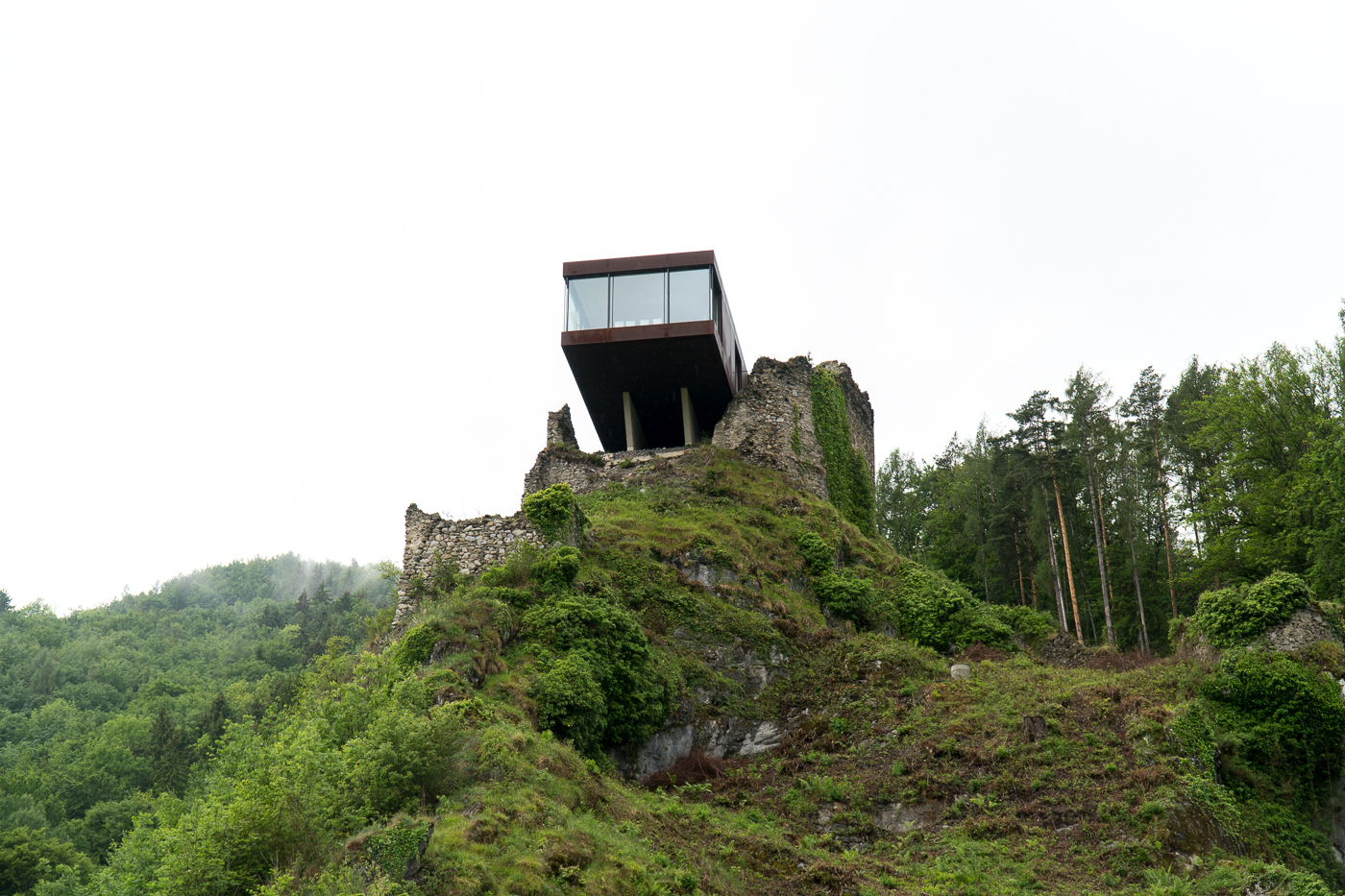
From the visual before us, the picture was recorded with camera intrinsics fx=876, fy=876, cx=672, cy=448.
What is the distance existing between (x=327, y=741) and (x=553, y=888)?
12.2ft

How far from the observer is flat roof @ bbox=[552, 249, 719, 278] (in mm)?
29469

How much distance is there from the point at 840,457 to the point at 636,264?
10.1 m

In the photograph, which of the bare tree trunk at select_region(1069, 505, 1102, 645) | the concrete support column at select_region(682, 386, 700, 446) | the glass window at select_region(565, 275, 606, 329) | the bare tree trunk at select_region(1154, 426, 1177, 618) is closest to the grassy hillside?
the concrete support column at select_region(682, 386, 700, 446)

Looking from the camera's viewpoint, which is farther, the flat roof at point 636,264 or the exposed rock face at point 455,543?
the flat roof at point 636,264

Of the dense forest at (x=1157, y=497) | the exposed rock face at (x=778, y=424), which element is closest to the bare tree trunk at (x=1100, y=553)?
the dense forest at (x=1157, y=497)

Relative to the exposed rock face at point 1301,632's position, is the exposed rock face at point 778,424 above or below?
above

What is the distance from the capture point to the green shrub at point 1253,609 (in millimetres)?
18438

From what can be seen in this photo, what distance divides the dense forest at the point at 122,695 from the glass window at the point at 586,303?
1153 cm

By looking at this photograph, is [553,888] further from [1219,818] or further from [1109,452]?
[1109,452]

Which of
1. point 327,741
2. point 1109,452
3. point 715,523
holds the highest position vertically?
point 1109,452

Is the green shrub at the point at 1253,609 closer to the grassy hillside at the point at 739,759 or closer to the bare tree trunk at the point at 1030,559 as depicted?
the grassy hillside at the point at 739,759

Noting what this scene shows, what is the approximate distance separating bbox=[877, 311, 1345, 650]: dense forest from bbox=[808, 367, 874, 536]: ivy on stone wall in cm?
637

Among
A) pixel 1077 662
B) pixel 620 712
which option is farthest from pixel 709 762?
pixel 1077 662

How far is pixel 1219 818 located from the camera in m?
14.6
